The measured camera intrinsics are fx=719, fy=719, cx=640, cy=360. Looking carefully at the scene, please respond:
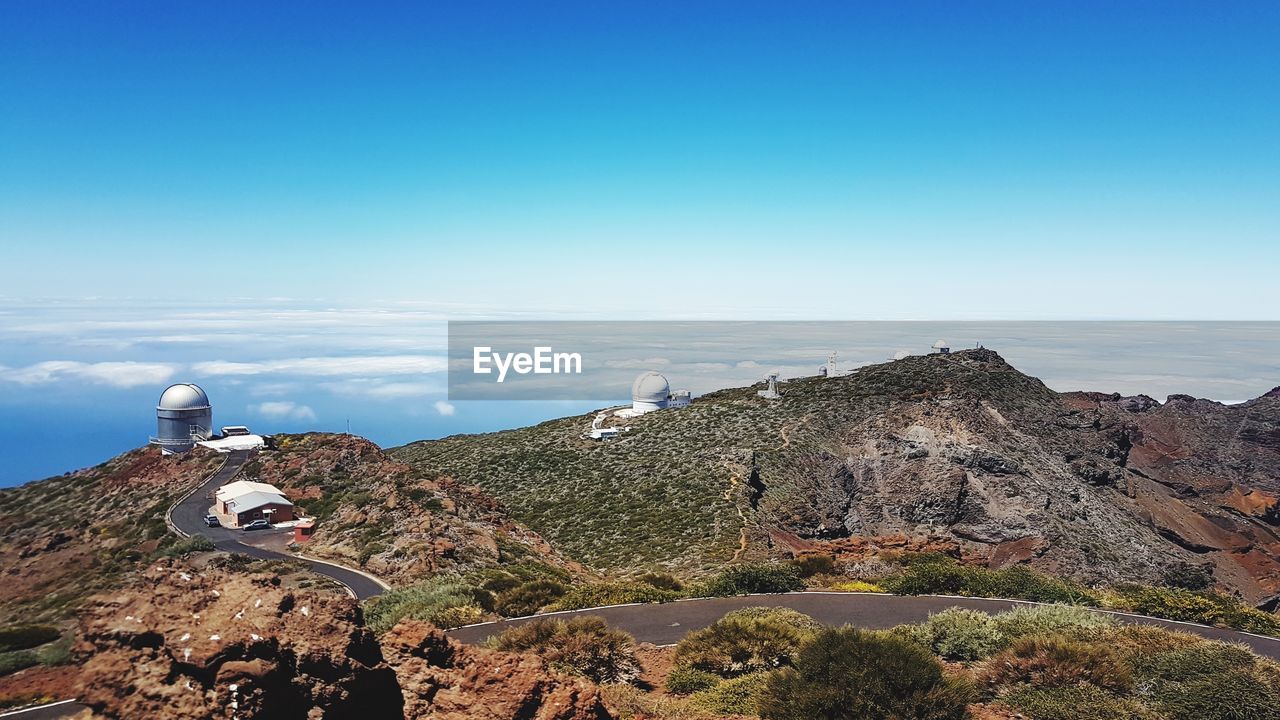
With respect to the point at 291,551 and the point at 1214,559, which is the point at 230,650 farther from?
the point at 1214,559

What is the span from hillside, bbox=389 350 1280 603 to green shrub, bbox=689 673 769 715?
1590 centimetres

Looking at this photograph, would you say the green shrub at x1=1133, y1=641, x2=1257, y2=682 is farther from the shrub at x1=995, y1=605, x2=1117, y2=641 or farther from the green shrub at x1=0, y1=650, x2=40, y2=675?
the green shrub at x1=0, y1=650, x2=40, y2=675

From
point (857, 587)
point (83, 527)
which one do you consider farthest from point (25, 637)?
point (83, 527)

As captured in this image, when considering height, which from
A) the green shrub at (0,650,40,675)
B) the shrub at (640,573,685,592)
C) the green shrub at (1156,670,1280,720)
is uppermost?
the green shrub at (1156,670,1280,720)

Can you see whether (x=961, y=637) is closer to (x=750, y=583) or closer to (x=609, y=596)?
(x=750, y=583)

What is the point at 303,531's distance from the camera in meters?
28.5

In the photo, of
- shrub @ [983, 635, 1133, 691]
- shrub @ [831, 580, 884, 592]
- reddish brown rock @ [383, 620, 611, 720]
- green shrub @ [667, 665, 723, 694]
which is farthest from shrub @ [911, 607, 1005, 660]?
reddish brown rock @ [383, 620, 611, 720]

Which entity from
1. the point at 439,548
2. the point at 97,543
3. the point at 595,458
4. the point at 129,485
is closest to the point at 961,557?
the point at 439,548

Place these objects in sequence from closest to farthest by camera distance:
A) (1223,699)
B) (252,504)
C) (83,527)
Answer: (1223,699), (252,504), (83,527)

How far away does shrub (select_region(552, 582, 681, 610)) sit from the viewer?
14.1m

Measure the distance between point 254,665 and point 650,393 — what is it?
50.0 m

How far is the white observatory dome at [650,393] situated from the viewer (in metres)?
54.5

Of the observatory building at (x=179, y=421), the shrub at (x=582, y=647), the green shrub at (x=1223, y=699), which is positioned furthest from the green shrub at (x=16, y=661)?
the observatory building at (x=179, y=421)

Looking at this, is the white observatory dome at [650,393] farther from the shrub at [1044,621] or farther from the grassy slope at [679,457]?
the shrub at [1044,621]
